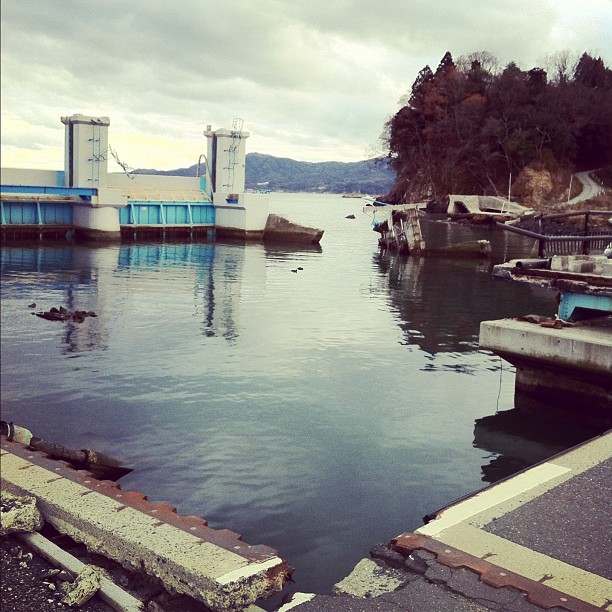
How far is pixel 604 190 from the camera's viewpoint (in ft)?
284

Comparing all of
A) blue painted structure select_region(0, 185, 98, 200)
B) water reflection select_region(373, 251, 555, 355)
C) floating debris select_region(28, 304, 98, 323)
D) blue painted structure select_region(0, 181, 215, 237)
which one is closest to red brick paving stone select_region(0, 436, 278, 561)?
water reflection select_region(373, 251, 555, 355)

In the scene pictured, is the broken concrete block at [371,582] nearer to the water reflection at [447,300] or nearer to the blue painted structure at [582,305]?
the blue painted structure at [582,305]

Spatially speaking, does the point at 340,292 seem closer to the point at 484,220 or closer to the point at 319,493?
the point at 319,493

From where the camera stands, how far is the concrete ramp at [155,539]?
466cm

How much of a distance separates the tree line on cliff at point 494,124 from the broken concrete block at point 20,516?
284ft

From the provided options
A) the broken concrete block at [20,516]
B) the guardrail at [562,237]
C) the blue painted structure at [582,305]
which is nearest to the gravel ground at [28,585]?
the broken concrete block at [20,516]

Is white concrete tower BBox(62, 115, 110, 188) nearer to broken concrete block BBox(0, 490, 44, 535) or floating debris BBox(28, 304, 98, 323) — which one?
floating debris BBox(28, 304, 98, 323)

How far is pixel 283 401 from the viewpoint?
11906 millimetres

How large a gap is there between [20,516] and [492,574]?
339 centimetres

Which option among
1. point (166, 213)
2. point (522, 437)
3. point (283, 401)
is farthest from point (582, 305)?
point (166, 213)

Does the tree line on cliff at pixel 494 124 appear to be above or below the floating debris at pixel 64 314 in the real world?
above

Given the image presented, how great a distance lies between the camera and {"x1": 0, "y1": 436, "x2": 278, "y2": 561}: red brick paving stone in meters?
5.08

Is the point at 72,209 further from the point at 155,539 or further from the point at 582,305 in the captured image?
the point at 155,539

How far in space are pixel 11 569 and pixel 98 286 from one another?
2102 cm
